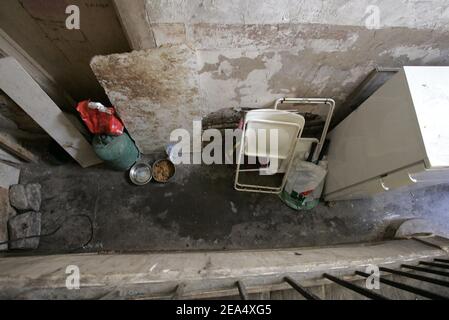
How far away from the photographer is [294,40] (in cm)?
158

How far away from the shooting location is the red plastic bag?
6.10 feet

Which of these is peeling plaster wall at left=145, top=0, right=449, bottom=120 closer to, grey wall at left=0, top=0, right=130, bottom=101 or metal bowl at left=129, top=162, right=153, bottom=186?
grey wall at left=0, top=0, right=130, bottom=101

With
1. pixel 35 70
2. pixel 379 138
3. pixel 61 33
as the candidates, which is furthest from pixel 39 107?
pixel 379 138

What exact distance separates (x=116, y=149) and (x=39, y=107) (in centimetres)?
62

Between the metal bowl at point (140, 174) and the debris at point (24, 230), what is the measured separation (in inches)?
36.2

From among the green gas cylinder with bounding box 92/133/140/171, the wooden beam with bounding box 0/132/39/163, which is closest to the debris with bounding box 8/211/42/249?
the wooden beam with bounding box 0/132/39/163

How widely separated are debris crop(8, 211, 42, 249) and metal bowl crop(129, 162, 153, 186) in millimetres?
920

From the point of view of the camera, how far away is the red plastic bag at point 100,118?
1.86 m

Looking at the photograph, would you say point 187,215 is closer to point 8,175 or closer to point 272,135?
point 272,135

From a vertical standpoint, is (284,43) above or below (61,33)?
below

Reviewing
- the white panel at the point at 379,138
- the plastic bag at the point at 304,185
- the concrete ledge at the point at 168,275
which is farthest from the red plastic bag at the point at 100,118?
the white panel at the point at 379,138

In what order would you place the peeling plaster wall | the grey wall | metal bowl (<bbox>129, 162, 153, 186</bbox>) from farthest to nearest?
metal bowl (<bbox>129, 162, 153, 186</bbox>) → the grey wall → the peeling plaster wall
